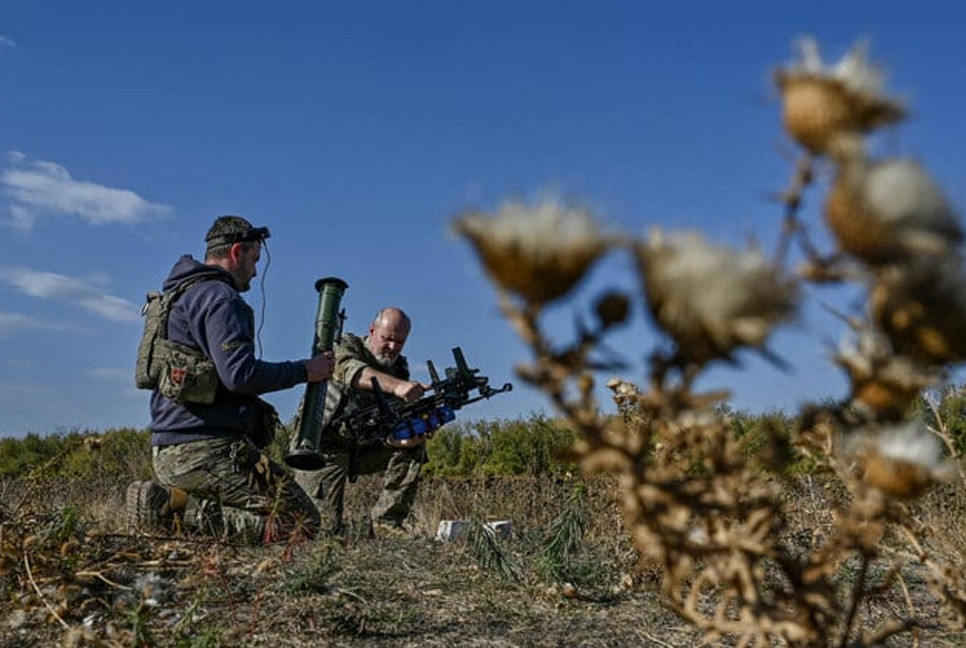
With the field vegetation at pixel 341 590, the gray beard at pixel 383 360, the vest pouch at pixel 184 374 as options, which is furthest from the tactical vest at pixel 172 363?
the gray beard at pixel 383 360

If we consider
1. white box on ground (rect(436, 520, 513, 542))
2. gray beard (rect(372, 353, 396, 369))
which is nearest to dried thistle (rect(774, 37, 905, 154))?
white box on ground (rect(436, 520, 513, 542))

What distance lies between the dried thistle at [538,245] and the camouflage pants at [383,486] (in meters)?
6.37

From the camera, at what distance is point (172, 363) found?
5.26 meters

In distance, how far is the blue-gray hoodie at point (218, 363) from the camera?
5.17m

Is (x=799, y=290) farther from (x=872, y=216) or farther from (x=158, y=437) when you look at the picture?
(x=158, y=437)

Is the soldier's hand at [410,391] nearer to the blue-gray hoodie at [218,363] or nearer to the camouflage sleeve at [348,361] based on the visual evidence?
the camouflage sleeve at [348,361]

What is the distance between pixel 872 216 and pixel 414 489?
21.7 ft

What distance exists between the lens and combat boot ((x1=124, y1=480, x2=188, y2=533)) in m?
5.43

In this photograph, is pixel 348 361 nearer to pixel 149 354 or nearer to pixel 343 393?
pixel 343 393

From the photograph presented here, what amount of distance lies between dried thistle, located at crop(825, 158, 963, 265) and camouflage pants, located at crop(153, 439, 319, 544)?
4.49 meters

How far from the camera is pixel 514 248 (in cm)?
111

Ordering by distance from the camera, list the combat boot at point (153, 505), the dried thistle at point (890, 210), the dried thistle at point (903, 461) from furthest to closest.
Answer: the combat boot at point (153, 505)
the dried thistle at point (903, 461)
the dried thistle at point (890, 210)

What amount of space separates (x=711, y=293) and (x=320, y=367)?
4778 mm

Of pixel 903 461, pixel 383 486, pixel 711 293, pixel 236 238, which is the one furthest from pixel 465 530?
pixel 711 293
